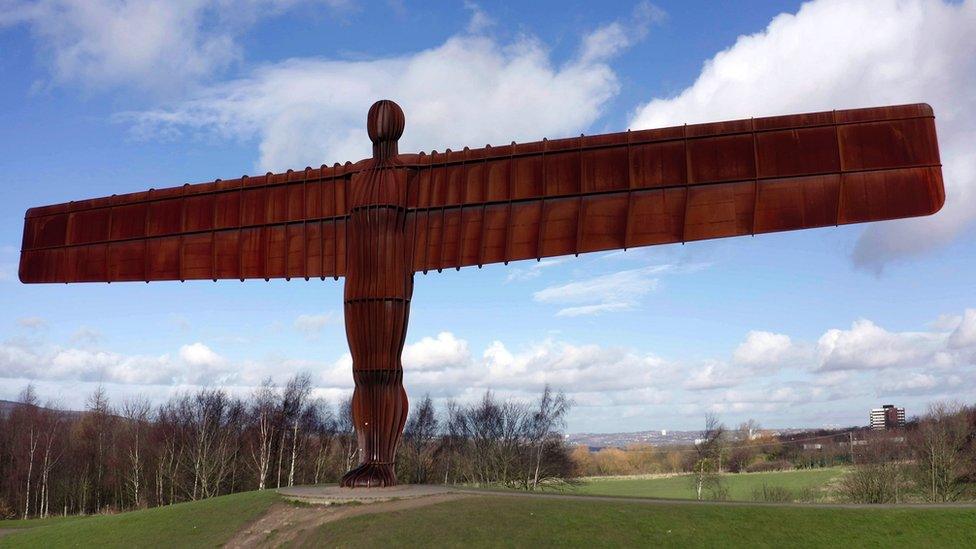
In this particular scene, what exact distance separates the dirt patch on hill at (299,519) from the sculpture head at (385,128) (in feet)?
27.8

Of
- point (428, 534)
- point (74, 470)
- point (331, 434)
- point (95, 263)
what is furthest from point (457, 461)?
point (428, 534)

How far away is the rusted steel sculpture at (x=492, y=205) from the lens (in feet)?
52.2

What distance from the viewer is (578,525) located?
14.6m

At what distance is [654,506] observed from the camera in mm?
15984

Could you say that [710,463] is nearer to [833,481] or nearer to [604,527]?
[833,481]

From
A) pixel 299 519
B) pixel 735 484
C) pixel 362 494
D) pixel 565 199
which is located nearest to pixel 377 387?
pixel 362 494

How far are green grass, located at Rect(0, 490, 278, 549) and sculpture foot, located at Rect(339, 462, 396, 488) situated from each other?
8.27ft

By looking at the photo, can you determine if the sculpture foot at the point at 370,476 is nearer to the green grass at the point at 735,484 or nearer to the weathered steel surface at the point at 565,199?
the weathered steel surface at the point at 565,199

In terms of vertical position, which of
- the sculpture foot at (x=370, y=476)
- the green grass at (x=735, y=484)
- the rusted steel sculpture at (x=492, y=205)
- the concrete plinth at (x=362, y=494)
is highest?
the rusted steel sculpture at (x=492, y=205)

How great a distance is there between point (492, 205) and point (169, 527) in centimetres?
1197

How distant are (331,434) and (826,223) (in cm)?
5593

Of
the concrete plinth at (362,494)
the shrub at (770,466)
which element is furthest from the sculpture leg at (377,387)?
the shrub at (770,466)

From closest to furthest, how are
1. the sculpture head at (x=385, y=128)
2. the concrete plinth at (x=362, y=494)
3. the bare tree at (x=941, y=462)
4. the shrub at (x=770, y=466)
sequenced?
1. the concrete plinth at (x=362, y=494)
2. the sculpture head at (x=385, y=128)
3. the bare tree at (x=941, y=462)
4. the shrub at (x=770, y=466)

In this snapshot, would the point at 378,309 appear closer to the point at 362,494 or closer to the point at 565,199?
the point at 362,494
